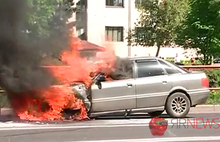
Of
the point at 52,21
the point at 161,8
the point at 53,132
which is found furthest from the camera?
the point at 161,8

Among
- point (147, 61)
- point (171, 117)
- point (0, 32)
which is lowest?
point (171, 117)

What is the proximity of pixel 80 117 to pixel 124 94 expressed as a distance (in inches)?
47.0

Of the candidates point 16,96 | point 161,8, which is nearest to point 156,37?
point 161,8

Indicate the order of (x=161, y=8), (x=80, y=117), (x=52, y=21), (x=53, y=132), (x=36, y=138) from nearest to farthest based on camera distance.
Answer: (x=36, y=138)
(x=53, y=132)
(x=52, y=21)
(x=80, y=117)
(x=161, y=8)

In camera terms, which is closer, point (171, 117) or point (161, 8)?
point (171, 117)

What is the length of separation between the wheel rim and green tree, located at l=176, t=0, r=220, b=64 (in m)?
6.32

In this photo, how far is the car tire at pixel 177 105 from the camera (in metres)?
10.7

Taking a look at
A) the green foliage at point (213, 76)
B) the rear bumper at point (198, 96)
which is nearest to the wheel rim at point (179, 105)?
the rear bumper at point (198, 96)

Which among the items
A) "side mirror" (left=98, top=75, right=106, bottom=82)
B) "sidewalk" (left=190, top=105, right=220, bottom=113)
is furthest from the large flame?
"sidewalk" (left=190, top=105, right=220, bottom=113)

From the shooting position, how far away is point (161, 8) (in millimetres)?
23484

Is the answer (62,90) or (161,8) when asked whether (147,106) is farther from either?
(161,8)

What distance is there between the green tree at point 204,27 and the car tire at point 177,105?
20.6ft

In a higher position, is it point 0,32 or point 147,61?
point 0,32

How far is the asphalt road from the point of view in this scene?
8.14m
